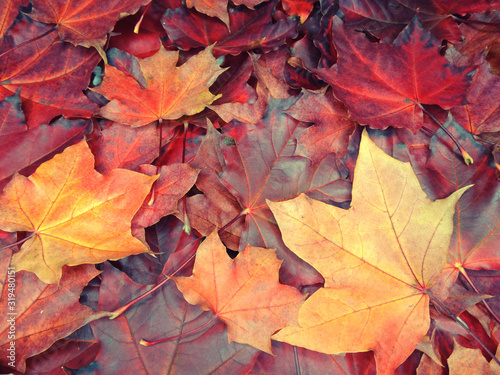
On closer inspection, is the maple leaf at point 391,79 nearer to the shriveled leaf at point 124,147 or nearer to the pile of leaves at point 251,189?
the pile of leaves at point 251,189

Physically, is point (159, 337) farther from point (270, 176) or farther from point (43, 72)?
point (43, 72)

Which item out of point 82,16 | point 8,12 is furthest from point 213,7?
point 8,12

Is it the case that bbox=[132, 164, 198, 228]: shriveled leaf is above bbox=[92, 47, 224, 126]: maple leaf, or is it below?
below

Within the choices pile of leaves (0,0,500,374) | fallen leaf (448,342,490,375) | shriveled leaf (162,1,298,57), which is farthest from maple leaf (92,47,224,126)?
fallen leaf (448,342,490,375)

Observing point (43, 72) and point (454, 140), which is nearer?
point (454, 140)

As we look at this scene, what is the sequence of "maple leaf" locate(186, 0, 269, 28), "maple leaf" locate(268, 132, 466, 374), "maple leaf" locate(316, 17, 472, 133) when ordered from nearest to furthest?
1. "maple leaf" locate(268, 132, 466, 374)
2. "maple leaf" locate(316, 17, 472, 133)
3. "maple leaf" locate(186, 0, 269, 28)

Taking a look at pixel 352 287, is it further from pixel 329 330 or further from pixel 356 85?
pixel 356 85

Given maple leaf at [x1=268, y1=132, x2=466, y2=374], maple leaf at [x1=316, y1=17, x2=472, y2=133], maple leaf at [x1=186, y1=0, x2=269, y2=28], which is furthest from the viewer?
maple leaf at [x1=186, y1=0, x2=269, y2=28]

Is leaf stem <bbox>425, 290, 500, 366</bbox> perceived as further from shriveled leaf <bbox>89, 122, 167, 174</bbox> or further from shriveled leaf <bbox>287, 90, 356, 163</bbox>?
shriveled leaf <bbox>89, 122, 167, 174</bbox>

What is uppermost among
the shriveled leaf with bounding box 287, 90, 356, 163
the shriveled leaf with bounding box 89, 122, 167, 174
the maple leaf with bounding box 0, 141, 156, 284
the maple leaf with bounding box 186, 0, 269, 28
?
the maple leaf with bounding box 186, 0, 269, 28

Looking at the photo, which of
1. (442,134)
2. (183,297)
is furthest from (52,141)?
(442,134)
